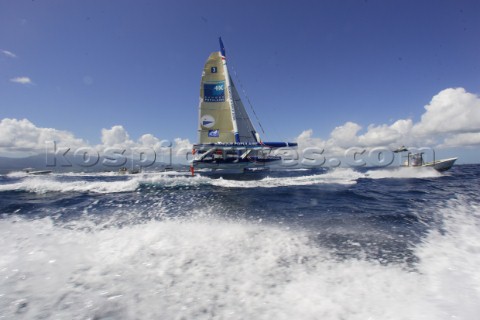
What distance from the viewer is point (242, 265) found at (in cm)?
486

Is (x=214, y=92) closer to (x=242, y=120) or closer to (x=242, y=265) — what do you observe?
(x=242, y=120)

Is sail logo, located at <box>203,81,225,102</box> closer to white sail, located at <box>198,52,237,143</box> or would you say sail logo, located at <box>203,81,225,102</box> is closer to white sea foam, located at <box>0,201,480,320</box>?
white sail, located at <box>198,52,237,143</box>

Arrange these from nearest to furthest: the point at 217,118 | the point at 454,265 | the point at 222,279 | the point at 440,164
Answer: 1. the point at 222,279
2. the point at 454,265
3. the point at 440,164
4. the point at 217,118

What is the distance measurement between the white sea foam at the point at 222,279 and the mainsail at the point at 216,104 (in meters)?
35.2

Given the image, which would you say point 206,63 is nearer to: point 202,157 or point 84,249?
point 202,157

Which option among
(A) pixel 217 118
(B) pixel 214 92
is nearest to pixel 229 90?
(B) pixel 214 92

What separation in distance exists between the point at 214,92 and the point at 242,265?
40236 millimetres

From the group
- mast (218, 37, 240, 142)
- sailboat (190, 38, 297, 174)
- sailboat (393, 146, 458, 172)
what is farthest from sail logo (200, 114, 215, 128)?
sailboat (393, 146, 458, 172)

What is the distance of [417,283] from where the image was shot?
399cm

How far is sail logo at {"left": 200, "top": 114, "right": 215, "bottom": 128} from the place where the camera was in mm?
41438

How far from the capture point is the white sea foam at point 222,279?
333 centimetres

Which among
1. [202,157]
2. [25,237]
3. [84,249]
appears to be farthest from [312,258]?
[202,157]

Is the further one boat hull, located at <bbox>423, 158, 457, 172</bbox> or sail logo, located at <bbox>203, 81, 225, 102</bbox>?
sail logo, located at <bbox>203, 81, 225, 102</bbox>

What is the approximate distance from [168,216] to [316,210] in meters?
6.57
